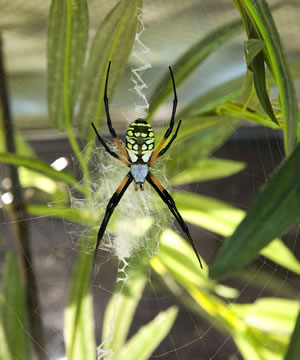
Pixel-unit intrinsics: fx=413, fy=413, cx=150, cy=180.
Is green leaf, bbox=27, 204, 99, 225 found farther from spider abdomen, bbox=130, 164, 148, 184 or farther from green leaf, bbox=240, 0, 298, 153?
green leaf, bbox=240, 0, 298, 153

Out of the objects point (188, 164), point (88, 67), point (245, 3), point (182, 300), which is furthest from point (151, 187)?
point (245, 3)

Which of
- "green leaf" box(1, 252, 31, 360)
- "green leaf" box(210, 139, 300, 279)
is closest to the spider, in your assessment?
"green leaf" box(1, 252, 31, 360)

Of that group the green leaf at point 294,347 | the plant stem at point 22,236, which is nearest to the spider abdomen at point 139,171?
the plant stem at point 22,236

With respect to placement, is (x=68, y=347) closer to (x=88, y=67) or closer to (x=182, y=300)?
(x=182, y=300)

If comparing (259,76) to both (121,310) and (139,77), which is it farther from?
(121,310)

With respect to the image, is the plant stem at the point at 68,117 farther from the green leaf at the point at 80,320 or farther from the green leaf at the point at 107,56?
the green leaf at the point at 80,320
